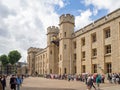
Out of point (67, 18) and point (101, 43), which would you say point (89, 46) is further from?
point (67, 18)

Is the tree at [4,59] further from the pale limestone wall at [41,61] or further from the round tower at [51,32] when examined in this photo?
the round tower at [51,32]

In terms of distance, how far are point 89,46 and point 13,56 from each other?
251 ft

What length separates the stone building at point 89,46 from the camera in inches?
1564

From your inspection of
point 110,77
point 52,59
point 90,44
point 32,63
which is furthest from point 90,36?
point 32,63

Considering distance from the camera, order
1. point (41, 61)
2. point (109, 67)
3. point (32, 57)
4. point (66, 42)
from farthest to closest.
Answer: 1. point (32, 57)
2. point (41, 61)
3. point (66, 42)
4. point (109, 67)

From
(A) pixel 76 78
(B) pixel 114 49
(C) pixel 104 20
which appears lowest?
(A) pixel 76 78

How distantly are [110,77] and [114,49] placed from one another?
174 inches

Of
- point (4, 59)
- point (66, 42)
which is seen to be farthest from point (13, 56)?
point (66, 42)

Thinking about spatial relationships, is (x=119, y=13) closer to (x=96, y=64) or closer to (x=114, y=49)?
(x=114, y=49)

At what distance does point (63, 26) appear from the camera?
193 feet

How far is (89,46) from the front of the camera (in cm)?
4888

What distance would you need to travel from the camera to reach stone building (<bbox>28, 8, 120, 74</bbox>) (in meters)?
39.7

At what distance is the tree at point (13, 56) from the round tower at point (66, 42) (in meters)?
64.2

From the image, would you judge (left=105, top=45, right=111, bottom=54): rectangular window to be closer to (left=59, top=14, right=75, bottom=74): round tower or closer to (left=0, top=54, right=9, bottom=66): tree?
(left=59, top=14, right=75, bottom=74): round tower
